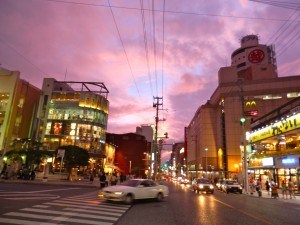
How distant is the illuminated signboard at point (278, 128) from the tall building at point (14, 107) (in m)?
47.2

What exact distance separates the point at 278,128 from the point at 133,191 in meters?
24.9

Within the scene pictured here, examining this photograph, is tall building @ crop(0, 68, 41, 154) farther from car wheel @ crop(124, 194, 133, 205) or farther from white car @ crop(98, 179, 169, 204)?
car wheel @ crop(124, 194, 133, 205)

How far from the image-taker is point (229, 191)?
3262cm

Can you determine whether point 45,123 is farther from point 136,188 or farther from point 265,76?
point 265,76

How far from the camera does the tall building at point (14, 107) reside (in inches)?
2263

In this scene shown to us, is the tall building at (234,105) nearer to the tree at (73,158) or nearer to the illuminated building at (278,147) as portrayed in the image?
the illuminated building at (278,147)

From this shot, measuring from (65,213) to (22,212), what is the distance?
161 cm

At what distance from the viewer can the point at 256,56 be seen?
92.9 metres

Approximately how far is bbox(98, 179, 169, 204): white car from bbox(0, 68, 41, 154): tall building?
149 feet

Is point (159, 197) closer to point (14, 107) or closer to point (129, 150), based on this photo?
point (14, 107)

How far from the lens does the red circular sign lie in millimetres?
92350

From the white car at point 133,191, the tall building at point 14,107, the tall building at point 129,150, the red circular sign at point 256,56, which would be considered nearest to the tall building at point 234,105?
the red circular sign at point 256,56

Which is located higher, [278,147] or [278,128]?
[278,128]

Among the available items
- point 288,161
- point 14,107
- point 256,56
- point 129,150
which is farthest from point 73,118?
point 256,56
